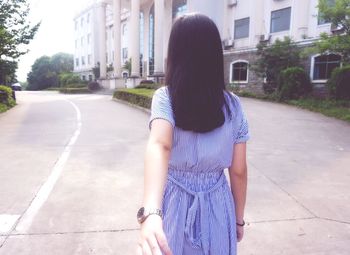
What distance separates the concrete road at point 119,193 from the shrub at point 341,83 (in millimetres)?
8181

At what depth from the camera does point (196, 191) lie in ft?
5.43

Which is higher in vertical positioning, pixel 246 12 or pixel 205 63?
pixel 246 12

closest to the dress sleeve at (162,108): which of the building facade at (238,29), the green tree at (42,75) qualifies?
the building facade at (238,29)

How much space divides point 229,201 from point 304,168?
5390mm

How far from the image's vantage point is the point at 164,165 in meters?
1.45

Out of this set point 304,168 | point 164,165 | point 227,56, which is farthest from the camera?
point 227,56

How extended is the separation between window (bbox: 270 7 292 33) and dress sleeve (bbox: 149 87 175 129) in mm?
28166

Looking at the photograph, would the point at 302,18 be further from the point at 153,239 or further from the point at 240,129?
the point at 153,239

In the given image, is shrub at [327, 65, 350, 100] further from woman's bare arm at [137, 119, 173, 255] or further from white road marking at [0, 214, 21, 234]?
woman's bare arm at [137, 119, 173, 255]

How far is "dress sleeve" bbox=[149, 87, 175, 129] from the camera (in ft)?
5.02

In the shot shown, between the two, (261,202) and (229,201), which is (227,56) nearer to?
(261,202)

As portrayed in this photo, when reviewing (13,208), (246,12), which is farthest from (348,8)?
(246,12)

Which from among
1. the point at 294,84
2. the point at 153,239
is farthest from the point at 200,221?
the point at 294,84

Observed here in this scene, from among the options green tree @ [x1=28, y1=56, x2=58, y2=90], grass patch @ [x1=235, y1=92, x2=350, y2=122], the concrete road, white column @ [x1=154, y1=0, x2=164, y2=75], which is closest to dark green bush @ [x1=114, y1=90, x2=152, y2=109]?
the concrete road
